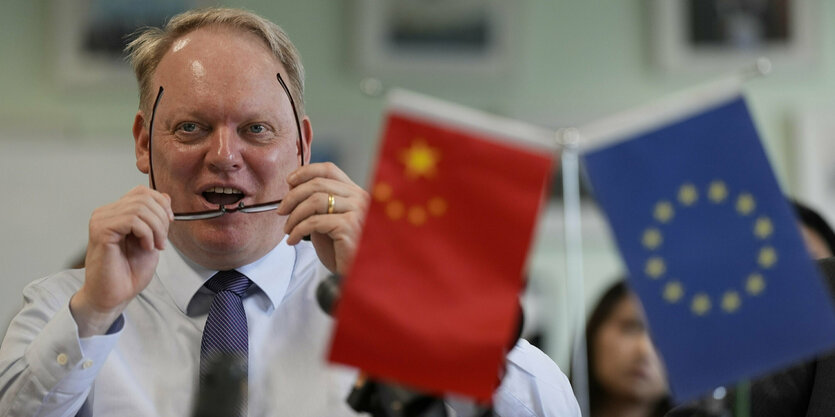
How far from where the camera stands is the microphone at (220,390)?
83 cm

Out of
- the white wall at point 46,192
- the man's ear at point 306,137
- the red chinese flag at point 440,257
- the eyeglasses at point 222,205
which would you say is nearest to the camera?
the red chinese flag at point 440,257

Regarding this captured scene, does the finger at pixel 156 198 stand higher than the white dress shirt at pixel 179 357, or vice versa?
the finger at pixel 156 198

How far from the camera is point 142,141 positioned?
5.67 feet

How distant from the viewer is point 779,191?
3.23 ft

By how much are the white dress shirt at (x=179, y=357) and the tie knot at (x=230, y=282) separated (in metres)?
0.01

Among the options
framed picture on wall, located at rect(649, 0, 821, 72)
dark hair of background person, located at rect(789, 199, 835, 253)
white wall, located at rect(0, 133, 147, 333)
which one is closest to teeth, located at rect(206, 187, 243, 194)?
dark hair of background person, located at rect(789, 199, 835, 253)

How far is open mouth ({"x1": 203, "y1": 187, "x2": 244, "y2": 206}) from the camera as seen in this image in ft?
5.18

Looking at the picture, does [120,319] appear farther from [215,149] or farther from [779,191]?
[779,191]

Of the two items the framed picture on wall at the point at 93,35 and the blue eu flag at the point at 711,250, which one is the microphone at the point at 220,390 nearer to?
the blue eu flag at the point at 711,250

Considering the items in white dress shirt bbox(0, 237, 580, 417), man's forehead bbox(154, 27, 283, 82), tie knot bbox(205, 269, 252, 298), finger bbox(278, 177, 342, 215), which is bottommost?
white dress shirt bbox(0, 237, 580, 417)

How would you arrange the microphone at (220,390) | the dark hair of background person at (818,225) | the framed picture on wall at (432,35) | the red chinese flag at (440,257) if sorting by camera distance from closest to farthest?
the microphone at (220,390) → the red chinese flag at (440,257) → the dark hair of background person at (818,225) → the framed picture on wall at (432,35)

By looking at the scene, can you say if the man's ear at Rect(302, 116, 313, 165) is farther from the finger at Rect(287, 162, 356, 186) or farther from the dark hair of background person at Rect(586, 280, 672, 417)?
the dark hair of background person at Rect(586, 280, 672, 417)

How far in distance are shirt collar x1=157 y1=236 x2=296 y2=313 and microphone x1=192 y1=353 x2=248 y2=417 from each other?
78 cm

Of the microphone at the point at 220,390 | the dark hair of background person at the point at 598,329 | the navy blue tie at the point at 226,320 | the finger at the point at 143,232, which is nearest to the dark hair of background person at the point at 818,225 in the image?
the dark hair of background person at the point at 598,329
